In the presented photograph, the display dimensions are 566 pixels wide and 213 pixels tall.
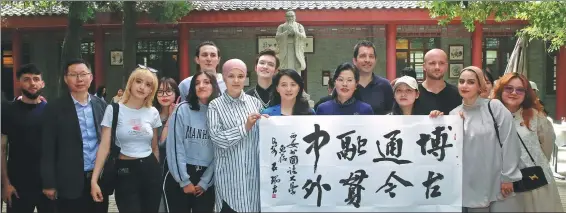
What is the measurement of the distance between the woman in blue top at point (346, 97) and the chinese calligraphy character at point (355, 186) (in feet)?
1.43

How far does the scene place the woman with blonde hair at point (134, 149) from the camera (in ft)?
13.8

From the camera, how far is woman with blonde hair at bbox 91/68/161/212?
420 cm

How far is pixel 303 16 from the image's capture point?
51.2 feet

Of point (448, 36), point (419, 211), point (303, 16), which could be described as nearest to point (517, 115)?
point (419, 211)

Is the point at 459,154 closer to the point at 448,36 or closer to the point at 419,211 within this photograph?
the point at 419,211

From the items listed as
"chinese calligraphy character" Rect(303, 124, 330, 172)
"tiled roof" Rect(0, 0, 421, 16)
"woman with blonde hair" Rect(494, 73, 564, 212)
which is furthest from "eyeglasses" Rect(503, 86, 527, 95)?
"tiled roof" Rect(0, 0, 421, 16)

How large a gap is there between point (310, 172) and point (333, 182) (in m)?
0.17

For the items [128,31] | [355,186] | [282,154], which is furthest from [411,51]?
[282,154]

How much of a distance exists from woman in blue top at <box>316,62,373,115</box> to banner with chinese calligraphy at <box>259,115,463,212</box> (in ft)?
0.61

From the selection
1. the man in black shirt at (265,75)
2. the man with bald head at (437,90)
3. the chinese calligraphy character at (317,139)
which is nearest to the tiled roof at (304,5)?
the man in black shirt at (265,75)

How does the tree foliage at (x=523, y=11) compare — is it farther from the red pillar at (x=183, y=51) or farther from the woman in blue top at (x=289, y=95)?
the red pillar at (x=183, y=51)

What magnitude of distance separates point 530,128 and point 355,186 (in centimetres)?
140

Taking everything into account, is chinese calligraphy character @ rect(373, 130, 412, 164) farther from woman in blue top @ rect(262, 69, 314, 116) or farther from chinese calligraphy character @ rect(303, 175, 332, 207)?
woman in blue top @ rect(262, 69, 314, 116)

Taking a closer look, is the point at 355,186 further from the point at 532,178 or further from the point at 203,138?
the point at 532,178
